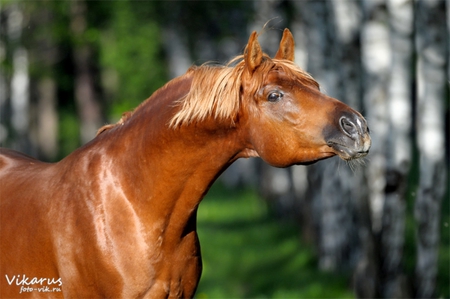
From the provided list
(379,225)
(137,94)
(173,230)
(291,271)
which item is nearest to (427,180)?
(379,225)

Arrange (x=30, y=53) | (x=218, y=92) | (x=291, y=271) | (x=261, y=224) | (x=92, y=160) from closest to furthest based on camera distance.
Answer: (x=218, y=92) < (x=92, y=160) < (x=291, y=271) < (x=261, y=224) < (x=30, y=53)

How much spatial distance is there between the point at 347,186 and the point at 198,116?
8.32 metres

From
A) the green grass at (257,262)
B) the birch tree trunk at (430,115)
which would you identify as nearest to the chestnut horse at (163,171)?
the green grass at (257,262)

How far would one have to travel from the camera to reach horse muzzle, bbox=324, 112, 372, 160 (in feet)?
14.5

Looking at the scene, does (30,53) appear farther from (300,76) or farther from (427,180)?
(300,76)

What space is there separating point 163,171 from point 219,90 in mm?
606

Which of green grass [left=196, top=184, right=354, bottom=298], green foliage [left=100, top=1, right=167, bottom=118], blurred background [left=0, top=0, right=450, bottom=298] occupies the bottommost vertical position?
green grass [left=196, top=184, right=354, bottom=298]

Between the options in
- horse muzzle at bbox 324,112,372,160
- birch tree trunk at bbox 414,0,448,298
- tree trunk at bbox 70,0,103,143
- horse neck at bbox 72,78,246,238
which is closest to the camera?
horse muzzle at bbox 324,112,372,160

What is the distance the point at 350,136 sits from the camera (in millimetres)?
4414

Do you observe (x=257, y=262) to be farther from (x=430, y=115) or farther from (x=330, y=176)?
(x=430, y=115)

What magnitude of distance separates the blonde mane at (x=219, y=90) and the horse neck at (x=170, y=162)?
3.2 inches

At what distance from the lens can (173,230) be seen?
4863 mm

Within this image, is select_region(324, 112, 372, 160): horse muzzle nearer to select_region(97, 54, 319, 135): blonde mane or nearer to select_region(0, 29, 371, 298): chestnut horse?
select_region(0, 29, 371, 298): chestnut horse

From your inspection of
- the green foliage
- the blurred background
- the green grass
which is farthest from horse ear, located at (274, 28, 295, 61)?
the green foliage
